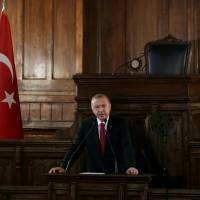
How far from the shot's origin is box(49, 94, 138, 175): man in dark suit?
488 cm

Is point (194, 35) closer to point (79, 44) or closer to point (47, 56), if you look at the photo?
point (79, 44)

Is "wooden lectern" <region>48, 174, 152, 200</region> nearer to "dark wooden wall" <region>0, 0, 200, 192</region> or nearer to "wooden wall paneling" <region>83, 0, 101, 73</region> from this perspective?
"dark wooden wall" <region>0, 0, 200, 192</region>

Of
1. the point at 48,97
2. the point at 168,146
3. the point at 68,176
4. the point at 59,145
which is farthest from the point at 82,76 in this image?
the point at 48,97

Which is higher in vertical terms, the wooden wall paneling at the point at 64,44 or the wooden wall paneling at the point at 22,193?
the wooden wall paneling at the point at 64,44

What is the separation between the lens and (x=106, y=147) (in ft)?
16.2

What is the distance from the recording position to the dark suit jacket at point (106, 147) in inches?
192

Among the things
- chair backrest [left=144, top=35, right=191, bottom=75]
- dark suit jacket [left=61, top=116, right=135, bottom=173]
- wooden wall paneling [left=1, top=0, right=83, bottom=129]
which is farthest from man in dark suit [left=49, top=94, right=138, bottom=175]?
wooden wall paneling [left=1, top=0, right=83, bottom=129]

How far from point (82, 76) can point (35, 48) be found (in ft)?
8.63

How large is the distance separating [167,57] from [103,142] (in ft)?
6.77

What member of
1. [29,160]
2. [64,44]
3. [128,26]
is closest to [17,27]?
[64,44]

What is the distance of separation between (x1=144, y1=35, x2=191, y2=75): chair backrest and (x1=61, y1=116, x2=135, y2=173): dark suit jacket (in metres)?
1.81

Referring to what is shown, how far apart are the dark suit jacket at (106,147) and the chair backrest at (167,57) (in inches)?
71.3

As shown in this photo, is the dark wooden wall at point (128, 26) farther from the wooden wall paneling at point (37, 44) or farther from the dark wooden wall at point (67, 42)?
the wooden wall paneling at point (37, 44)

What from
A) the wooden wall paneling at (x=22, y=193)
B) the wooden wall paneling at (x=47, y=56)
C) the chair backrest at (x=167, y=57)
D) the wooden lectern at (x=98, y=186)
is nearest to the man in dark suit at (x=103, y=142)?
the wooden wall paneling at (x=22, y=193)
